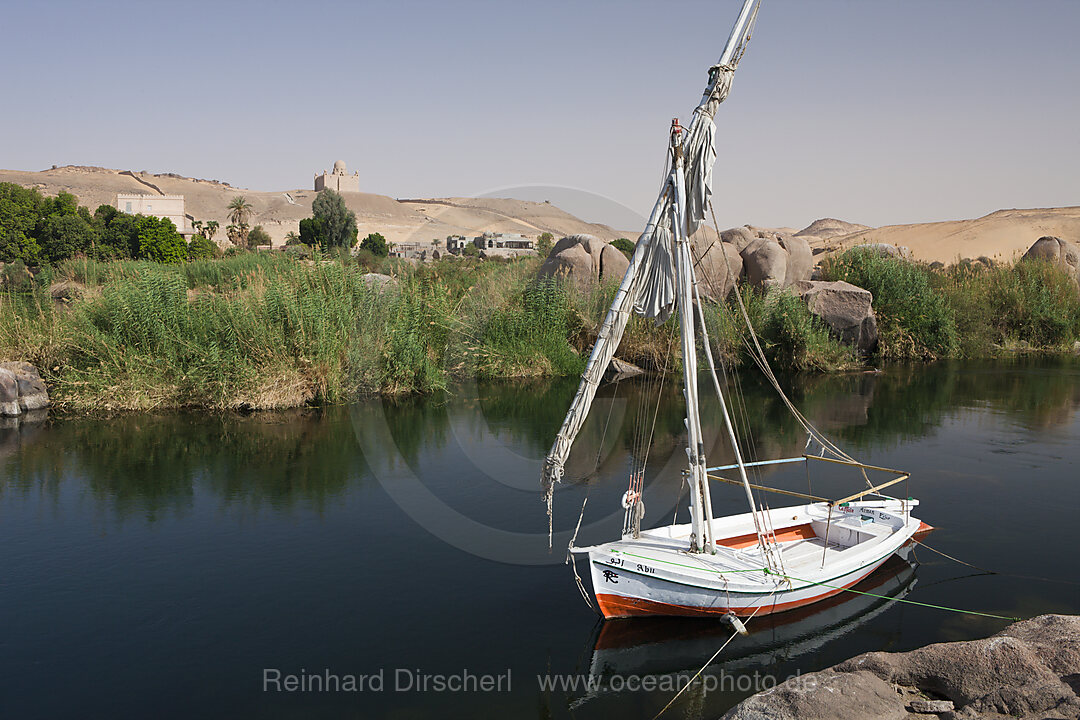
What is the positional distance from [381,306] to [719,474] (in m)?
10.8

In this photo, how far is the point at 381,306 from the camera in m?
21.2

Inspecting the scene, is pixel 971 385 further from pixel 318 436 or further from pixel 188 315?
pixel 188 315

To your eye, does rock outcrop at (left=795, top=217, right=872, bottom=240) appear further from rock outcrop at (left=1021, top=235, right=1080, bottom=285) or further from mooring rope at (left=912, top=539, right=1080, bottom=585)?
mooring rope at (left=912, top=539, right=1080, bottom=585)

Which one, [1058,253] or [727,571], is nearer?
[727,571]

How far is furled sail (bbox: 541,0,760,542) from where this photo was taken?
28.2 feet

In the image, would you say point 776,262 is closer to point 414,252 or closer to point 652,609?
point 652,609

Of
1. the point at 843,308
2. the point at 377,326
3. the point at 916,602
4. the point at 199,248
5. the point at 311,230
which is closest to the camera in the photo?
the point at 916,602

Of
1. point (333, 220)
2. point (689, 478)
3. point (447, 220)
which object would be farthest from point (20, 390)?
point (447, 220)

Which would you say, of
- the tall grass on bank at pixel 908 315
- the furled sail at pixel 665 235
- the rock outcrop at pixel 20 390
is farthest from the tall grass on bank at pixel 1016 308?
the rock outcrop at pixel 20 390

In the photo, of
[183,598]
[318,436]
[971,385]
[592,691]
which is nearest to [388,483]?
[318,436]

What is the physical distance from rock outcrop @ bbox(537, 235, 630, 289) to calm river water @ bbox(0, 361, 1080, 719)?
10.0 m

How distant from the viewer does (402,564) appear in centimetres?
1072

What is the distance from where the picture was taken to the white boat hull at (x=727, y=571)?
835 cm

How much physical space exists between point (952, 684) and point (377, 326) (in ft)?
54.7
